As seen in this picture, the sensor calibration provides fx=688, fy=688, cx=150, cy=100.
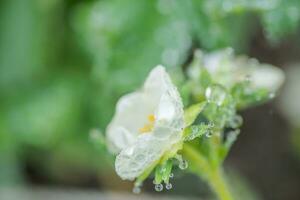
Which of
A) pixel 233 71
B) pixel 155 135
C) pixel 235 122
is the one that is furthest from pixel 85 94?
pixel 155 135

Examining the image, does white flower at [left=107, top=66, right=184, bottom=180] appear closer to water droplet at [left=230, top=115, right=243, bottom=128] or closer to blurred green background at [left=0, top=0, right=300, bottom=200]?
water droplet at [left=230, top=115, right=243, bottom=128]

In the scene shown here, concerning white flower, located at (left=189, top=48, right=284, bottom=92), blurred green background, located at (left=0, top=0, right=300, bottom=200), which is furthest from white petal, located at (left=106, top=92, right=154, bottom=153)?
blurred green background, located at (left=0, top=0, right=300, bottom=200)

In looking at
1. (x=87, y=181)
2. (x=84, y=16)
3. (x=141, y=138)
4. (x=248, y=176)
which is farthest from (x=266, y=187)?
(x=141, y=138)

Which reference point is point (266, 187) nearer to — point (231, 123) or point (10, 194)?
point (10, 194)

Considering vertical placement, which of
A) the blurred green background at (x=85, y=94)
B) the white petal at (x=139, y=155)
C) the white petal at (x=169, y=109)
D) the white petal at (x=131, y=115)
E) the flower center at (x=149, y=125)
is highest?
the blurred green background at (x=85, y=94)

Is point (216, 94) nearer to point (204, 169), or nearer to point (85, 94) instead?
point (204, 169)

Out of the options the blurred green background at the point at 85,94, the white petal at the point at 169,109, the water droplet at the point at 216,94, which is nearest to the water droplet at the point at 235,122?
the water droplet at the point at 216,94

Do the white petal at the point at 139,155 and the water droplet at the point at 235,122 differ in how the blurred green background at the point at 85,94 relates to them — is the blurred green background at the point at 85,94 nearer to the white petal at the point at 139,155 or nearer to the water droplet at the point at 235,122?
the water droplet at the point at 235,122
